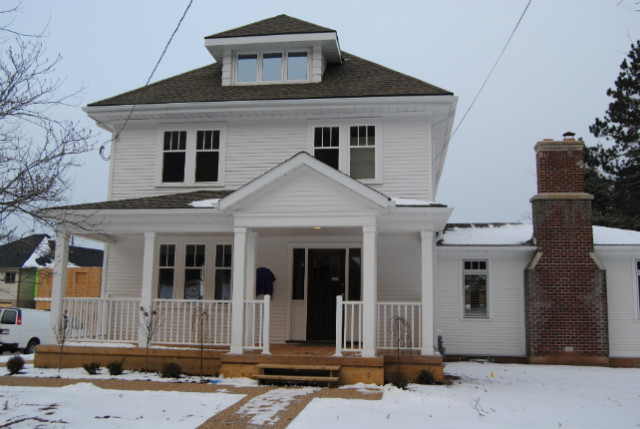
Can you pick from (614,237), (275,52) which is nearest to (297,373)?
(275,52)

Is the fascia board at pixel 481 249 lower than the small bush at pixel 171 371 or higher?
higher

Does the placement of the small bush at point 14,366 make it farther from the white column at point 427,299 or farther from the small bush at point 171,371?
the white column at point 427,299

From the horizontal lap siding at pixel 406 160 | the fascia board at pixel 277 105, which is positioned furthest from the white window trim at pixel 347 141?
the fascia board at pixel 277 105

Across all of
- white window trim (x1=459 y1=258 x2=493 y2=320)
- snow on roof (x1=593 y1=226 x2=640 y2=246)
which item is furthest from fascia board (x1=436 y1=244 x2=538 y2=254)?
snow on roof (x1=593 y1=226 x2=640 y2=246)

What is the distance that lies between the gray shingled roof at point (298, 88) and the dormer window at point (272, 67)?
357mm

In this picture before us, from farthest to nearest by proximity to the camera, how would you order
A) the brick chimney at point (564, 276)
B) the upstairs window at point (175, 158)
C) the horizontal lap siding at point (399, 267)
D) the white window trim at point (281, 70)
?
the white window trim at point (281, 70) < the brick chimney at point (564, 276) < the upstairs window at point (175, 158) < the horizontal lap siding at point (399, 267)

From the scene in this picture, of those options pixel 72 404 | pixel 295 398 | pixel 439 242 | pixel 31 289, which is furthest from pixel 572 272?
pixel 31 289

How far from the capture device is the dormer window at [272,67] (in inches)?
607

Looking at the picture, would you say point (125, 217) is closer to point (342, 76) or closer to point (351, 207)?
point (351, 207)

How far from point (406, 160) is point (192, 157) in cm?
521

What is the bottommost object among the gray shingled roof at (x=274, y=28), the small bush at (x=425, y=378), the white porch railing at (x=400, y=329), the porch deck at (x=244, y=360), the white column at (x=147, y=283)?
the small bush at (x=425, y=378)

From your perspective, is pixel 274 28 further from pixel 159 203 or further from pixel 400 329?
pixel 400 329

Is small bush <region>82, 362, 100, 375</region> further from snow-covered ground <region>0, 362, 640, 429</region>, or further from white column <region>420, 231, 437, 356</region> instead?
white column <region>420, 231, 437, 356</region>

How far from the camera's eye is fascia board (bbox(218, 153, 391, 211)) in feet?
35.9
